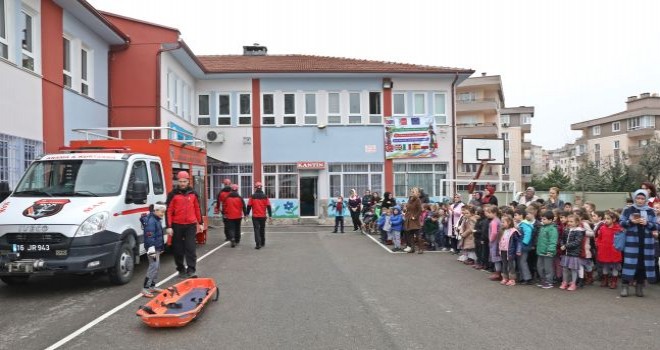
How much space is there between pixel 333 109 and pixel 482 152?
765 centimetres

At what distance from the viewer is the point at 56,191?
860cm

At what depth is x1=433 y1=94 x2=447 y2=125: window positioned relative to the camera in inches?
1032

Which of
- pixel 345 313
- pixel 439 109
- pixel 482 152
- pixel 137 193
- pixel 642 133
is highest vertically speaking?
pixel 642 133

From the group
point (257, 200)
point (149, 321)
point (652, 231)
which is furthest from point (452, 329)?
→ point (257, 200)

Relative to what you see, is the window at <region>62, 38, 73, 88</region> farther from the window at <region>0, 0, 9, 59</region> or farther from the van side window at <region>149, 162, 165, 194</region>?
the van side window at <region>149, 162, 165, 194</region>

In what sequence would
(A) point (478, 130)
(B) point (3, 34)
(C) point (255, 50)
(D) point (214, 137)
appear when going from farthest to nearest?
1. (A) point (478, 130)
2. (C) point (255, 50)
3. (D) point (214, 137)
4. (B) point (3, 34)

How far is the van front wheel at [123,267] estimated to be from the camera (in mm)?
8477

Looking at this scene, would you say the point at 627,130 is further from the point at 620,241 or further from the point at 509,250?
the point at 509,250

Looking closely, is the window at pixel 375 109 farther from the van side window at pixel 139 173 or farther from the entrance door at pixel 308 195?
the van side window at pixel 139 173

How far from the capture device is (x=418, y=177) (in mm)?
26000

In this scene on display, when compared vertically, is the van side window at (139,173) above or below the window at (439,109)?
below

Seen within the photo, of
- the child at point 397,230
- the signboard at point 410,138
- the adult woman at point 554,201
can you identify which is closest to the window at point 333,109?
the signboard at point 410,138

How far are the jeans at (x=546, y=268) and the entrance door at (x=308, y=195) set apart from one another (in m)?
17.3

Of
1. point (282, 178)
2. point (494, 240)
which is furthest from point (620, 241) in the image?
point (282, 178)
